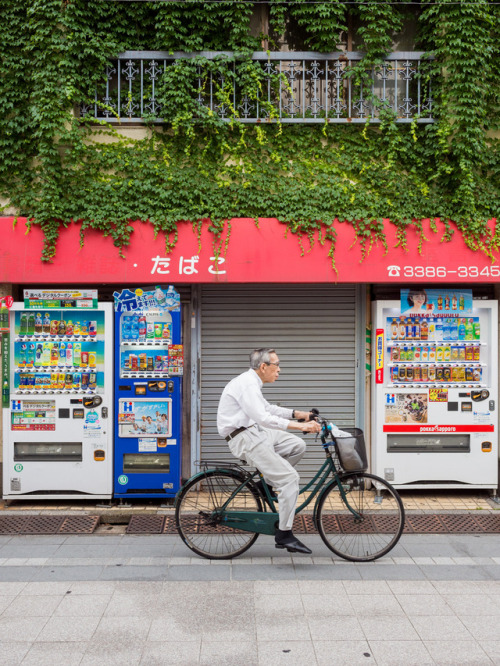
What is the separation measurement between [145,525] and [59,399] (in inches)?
69.2

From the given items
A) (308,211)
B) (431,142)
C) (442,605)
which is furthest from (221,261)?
(442,605)

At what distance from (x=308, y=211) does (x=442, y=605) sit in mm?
4580

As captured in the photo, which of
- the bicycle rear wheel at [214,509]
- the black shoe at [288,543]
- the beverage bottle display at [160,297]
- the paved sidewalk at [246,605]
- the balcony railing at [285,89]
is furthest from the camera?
the balcony railing at [285,89]

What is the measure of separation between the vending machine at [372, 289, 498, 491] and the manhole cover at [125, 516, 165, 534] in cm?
271

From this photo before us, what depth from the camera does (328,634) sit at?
15.3 feet

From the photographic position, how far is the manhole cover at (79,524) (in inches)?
280

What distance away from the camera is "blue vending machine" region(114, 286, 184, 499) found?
25.3 feet

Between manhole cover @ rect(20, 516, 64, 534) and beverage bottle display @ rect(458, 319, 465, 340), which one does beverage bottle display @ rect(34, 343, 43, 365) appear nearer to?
manhole cover @ rect(20, 516, 64, 534)

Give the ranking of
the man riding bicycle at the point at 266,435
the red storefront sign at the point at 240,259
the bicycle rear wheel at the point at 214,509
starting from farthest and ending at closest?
the red storefront sign at the point at 240,259
the bicycle rear wheel at the point at 214,509
the man riding bicycle at the point at 266,435

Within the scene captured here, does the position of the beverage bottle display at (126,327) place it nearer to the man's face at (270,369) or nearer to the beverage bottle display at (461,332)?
the man's face at (270,369)

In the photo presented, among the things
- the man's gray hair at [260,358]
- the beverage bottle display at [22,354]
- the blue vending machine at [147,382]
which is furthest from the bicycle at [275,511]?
the beverage bottle display at [22,354]

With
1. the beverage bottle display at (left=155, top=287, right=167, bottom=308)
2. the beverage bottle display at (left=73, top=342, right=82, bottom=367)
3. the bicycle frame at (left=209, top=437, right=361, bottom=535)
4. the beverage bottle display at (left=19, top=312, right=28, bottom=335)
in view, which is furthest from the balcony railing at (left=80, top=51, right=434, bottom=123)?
the bicycle frame at (left=209, top=437, right=361, bottom=535)

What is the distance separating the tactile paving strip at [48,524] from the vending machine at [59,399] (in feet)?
1.25

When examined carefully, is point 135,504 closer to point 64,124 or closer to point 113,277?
point 113,277
